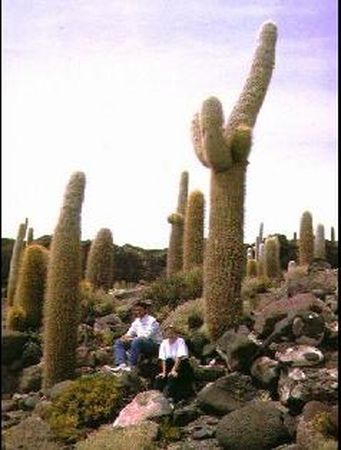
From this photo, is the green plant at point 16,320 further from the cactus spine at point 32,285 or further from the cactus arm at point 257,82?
the cactus arm at point 257,82

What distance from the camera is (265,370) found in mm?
11031

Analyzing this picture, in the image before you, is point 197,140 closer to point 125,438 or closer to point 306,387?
point 306,387

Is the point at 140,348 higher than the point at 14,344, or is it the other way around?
the point at 140,348

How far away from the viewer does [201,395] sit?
10.6 meters

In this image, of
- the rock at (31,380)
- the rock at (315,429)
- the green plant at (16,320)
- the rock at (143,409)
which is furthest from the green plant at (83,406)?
the green plant at (16,320)

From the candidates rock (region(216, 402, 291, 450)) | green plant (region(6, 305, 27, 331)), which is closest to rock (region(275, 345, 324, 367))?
rock (region(216, 402, 291, 450))

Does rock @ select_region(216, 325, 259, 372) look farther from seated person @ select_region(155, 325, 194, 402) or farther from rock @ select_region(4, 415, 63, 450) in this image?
rock @ select_region(4, 415, 63, 450)

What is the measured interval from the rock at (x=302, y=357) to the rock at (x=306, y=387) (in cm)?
22

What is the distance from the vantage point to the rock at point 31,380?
13.4m

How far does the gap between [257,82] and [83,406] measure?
704cm

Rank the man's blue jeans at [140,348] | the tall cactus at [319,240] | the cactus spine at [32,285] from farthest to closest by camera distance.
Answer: the tall cactus at [319,240], the cactus spine at [32,285], the man's blue jeans at [140,348]

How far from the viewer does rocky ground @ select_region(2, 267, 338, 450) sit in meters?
9.30

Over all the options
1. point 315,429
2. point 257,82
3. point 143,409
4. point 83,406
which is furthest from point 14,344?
point 315,429

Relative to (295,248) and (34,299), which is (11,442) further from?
(295,248)
